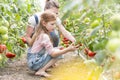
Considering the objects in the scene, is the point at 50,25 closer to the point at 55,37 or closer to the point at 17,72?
the point at 55,37

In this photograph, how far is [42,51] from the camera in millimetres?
3850

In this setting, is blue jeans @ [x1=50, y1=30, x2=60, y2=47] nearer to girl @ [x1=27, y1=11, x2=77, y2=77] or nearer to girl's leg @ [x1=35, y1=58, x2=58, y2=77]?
girl @ [x1=27, y1=11, x2=77, y2=77]

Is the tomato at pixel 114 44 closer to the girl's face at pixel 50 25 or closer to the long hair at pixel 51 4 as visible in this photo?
the girl's face at pixel 50 25

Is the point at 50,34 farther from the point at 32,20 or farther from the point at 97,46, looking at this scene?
the point at 97,46

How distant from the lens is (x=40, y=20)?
364cm

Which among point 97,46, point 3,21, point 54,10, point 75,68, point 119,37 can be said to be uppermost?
point 54,10

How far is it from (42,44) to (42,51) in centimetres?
13

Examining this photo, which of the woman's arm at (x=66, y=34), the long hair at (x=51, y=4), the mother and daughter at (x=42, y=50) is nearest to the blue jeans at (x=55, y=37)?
the mother and daughter at (x=42, y=50)

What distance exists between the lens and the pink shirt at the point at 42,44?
3.66 metres

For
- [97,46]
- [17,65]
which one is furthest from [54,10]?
[97,46]

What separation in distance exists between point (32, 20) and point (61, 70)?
82cm

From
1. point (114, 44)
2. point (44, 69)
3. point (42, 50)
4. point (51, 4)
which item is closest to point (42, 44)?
point (42, 50)

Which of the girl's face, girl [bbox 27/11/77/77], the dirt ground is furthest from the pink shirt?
the dirt ground

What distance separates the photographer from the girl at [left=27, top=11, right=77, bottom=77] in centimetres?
366
